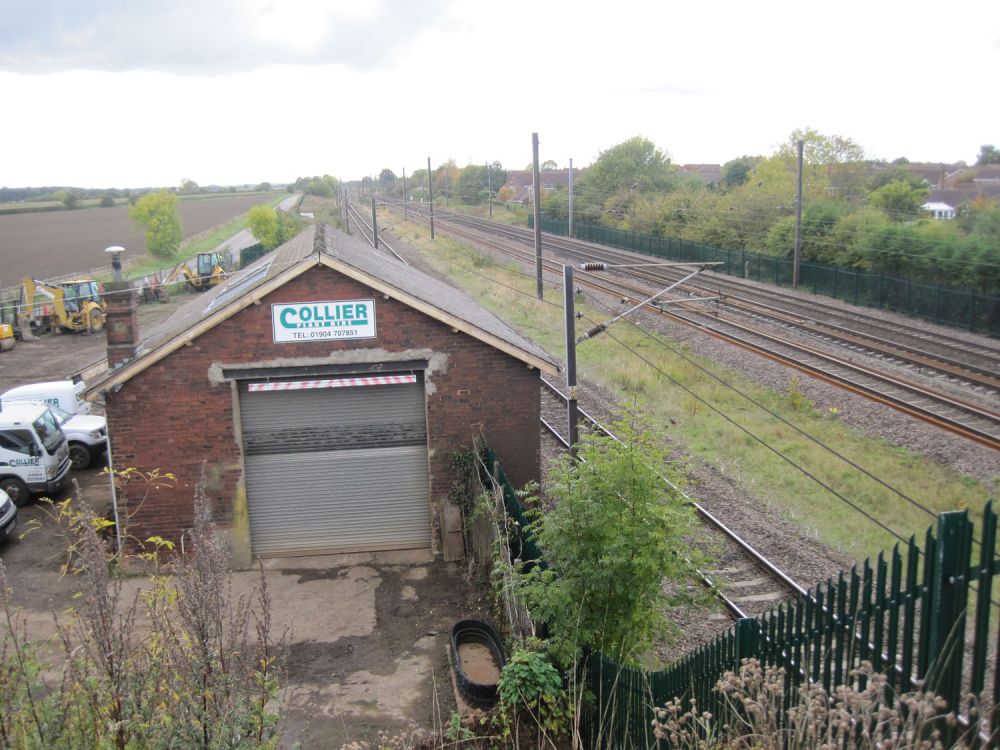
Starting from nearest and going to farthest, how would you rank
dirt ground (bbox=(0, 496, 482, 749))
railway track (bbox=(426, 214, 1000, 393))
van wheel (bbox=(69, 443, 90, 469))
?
dirt ground (bbox=(0, 496, 482, 749))
van wheel (bbox=(69, 443, 90, 469))
railway track (bbox=(426, 214, 1000, 393))

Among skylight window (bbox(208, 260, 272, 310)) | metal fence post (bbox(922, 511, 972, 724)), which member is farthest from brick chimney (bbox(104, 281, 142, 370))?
metal fence post (bbox(922, 511, 972, 724))

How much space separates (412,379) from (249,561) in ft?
13.9

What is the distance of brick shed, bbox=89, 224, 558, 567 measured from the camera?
14008mm

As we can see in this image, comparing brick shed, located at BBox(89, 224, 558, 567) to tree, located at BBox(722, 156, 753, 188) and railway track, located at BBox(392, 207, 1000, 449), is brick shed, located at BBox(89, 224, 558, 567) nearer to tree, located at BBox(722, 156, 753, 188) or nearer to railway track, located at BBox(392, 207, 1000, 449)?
railway track, located at BBox(392, 207, 1000, 449)

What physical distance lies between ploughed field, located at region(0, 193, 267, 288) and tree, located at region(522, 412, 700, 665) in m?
51.4

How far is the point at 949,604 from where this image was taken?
14.9 feet

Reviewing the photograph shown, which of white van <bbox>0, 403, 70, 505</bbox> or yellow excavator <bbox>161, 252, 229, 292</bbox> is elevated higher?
yellow excavator <bbox>161, 252, 229, 292</bbox>

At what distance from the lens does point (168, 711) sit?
19.2 ft

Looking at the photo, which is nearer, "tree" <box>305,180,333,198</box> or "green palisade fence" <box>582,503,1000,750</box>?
"green palisade fence" <box>582,503,1000,750</box>

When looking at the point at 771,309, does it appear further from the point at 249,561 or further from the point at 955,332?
the point at 249,561

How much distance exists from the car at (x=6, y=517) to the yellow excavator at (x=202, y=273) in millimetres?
36074

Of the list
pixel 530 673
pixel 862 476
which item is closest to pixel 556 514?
pixel 530 673

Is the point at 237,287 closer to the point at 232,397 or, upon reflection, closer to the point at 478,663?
the point at 232,397

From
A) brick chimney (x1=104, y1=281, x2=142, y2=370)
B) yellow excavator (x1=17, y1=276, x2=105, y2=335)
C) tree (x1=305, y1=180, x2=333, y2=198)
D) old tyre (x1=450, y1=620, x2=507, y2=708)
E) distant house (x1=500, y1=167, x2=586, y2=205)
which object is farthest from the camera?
tree (x1=305, y1=180, x2=333, y2=198)
